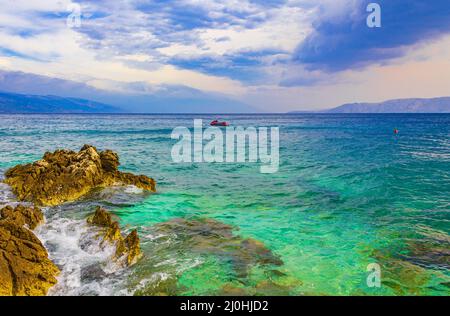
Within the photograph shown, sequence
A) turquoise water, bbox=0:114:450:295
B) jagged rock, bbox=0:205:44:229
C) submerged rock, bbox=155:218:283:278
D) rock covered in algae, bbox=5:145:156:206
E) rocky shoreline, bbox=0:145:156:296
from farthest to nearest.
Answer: rock covered in algae, bbox=5:145:156:206 → jagged rock, bbox=0:205:44:229 → submerged rock, bbox=155:218:283:278 → turquoise water, bbox=0:114:450:295 → rocky shoreline, bbox=0:145:156:296

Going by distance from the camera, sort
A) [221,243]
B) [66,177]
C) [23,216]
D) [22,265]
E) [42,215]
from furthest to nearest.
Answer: [66,177] → [42,215] → [23,216] → [221,243] → [22,265]

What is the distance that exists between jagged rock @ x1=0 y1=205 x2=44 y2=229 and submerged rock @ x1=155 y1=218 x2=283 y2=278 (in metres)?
5.19

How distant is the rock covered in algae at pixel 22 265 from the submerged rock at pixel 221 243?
4803 millimetres

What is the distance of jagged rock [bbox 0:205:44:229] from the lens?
13.2 metres

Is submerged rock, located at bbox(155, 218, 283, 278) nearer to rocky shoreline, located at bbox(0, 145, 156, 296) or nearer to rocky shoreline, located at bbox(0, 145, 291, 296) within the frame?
rocky shoreline, located at bbox(0, 145, 291, 296)

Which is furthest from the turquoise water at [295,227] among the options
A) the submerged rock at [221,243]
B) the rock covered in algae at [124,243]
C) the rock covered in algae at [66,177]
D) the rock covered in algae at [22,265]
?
the rock covered in algae at [66,177]

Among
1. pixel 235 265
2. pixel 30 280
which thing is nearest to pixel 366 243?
pixel 235 265

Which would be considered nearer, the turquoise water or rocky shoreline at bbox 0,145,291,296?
rocky shoreline at bbox 0,145,291,296

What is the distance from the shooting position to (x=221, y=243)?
1305cm

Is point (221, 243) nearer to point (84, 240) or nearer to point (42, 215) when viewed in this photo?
point (84, 240)

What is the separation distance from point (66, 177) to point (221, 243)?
12.1 meters

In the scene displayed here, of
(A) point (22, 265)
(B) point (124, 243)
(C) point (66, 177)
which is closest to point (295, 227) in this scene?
(B) point (124, 243)

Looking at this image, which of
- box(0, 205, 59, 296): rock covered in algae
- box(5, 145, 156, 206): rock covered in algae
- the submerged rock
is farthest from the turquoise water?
box(5, 145, 156, 206): rock covered in algae

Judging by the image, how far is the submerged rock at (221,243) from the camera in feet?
37.5
